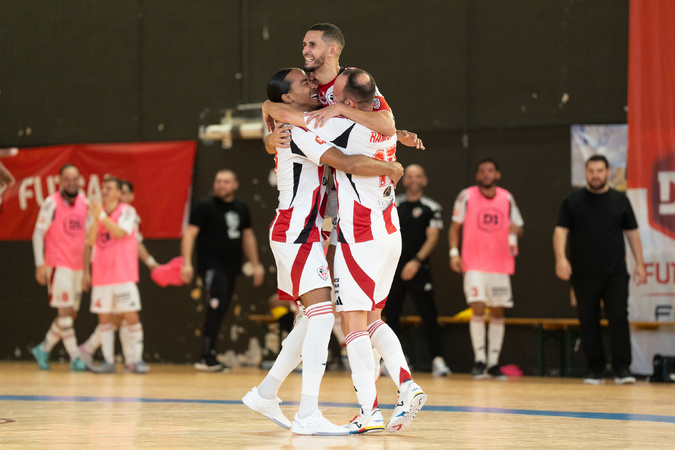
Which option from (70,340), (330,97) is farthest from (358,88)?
(70,340)

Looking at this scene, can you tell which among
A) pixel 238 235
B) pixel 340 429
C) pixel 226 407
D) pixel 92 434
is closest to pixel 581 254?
pixel 238 235

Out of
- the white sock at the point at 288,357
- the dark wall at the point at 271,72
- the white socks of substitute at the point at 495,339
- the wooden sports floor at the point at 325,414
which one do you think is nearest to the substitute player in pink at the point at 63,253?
the wooden sports floor at the point at 325,414

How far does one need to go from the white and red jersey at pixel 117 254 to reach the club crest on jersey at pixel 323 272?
5546mm

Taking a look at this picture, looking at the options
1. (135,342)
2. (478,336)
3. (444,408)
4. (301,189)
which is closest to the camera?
(301,189)

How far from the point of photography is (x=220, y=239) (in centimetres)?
1012

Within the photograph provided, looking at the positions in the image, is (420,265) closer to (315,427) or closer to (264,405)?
(264,405)

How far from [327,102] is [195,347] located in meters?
7.34

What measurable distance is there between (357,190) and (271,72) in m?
7.05

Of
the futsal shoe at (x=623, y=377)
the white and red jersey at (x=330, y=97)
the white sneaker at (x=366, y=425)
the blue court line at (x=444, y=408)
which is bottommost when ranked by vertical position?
the futsal shoe at (x=623, y=377)

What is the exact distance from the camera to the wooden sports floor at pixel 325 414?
155 inches

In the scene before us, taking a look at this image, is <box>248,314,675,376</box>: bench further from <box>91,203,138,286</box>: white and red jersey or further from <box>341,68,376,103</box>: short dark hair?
<box>341,68,376,103</box>: short dark hair

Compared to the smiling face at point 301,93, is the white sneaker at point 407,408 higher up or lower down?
lower down

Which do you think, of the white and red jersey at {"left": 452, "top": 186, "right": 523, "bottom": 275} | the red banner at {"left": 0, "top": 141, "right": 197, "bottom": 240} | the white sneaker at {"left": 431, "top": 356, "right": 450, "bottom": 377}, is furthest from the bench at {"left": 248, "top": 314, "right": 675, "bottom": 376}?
the red banner at {"left": 0, "top": 141, "right": 197, "bottom": 240}

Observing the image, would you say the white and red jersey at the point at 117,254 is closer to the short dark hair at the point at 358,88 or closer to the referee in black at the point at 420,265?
the referee in black at the point at 420,265
